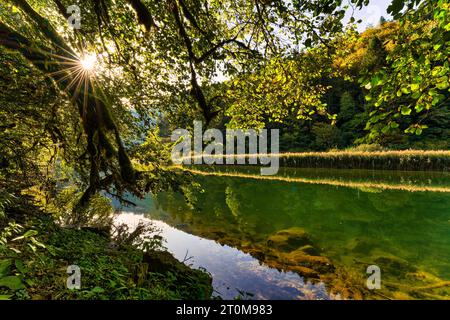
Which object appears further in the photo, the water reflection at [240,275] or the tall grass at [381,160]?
the tall grass at [381,160]

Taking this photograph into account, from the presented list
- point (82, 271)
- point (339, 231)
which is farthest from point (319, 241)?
point (82, 271)

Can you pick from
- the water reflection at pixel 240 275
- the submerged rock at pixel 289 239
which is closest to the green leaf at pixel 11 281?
the water reflection at pixel 240 275

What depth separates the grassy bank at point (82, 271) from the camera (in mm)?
2233

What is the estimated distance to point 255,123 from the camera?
6.77 metres

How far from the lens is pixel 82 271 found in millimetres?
2998

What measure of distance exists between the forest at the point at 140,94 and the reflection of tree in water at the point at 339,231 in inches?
18.8

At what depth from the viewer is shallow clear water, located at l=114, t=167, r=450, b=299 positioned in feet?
15.9

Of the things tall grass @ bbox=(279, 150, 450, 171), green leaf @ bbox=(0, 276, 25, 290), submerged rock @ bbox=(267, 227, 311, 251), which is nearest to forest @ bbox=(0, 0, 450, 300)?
green leaf @ bbox=(0, 276, 25, 290)

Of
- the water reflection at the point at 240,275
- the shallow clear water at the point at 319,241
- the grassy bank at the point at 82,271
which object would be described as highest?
the grassy bank at the point at 82,271

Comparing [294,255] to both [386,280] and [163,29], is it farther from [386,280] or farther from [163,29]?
[163,29]

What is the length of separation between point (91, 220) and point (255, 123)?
547cm

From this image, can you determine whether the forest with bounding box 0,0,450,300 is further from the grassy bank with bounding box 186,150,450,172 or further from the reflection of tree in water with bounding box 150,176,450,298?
the grassy bank with bounding box 186,150,450,172

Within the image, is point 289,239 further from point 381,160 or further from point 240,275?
point 381,160

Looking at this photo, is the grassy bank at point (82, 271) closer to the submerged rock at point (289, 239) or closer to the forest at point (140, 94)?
the forest at point (140, 94)
